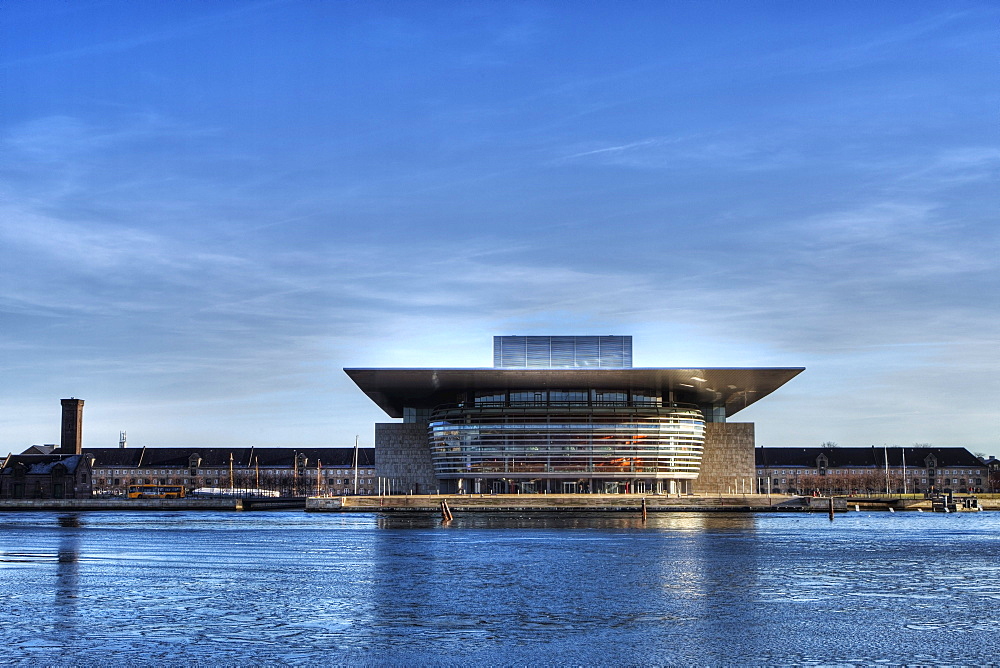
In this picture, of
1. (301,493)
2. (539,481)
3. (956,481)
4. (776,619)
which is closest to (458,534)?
(776,619)

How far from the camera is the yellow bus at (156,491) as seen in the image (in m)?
128

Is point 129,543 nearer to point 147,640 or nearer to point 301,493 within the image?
point 147,640

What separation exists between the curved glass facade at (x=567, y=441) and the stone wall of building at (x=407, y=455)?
404 inches

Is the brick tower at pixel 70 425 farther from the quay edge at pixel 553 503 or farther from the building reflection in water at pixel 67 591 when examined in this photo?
the building reflection in water at pixel 67 591

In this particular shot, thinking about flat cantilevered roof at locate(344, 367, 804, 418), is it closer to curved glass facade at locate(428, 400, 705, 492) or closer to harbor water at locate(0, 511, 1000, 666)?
curved glass facade at locate(428, 400, 705, 492)

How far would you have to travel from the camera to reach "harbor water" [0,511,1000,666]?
1800cm

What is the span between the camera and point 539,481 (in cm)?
9981

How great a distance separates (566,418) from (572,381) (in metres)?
5.34

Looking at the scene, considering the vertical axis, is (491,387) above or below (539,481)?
above

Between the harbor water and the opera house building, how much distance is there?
155ft

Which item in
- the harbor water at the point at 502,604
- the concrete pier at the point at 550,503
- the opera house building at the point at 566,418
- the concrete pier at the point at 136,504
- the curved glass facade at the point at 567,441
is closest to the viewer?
the harbor water at the point at 502,604

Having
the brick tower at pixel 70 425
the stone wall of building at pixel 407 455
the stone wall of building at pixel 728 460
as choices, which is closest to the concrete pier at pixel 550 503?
the stone wall of building at pixel 728 460

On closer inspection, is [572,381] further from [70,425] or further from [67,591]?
[70,425]

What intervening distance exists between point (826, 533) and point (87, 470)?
96.2 metres
